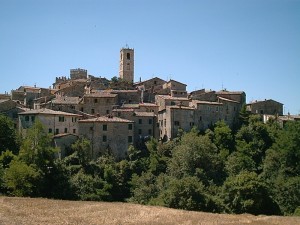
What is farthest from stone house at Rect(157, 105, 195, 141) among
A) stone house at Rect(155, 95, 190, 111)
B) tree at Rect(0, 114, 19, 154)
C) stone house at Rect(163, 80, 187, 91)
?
tree at Rect(0, 114, 19, 154)

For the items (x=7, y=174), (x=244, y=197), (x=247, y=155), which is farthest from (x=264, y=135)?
(x=7, y=174)

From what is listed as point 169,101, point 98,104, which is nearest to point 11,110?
point 98,104

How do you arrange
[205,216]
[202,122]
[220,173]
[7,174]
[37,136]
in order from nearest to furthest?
[205,216] < [7,174] < [37,136] < [220,173] < [202,122]

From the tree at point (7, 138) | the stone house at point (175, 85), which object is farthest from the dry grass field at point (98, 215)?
the stone house at point (175, 85)

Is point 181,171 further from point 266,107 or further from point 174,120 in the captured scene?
point 266,107

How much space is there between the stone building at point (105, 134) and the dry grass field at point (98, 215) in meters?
25.3

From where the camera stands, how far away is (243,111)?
7975cm

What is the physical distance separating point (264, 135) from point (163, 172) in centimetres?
1972

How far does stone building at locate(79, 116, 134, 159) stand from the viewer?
66.2 metres

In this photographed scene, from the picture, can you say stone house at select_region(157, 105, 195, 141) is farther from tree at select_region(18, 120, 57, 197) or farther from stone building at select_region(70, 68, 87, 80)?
stone building at select_region(70, 68, 87, 80)

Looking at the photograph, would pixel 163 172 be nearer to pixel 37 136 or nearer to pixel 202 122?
pixel 202 122

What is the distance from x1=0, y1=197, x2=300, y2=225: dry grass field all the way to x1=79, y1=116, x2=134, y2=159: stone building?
25261mm

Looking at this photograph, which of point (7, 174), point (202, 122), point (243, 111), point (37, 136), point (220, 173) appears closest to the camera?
point (7, 174)

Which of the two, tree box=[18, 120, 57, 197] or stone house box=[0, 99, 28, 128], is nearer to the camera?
tree box=[18, 120, 57, 197]
